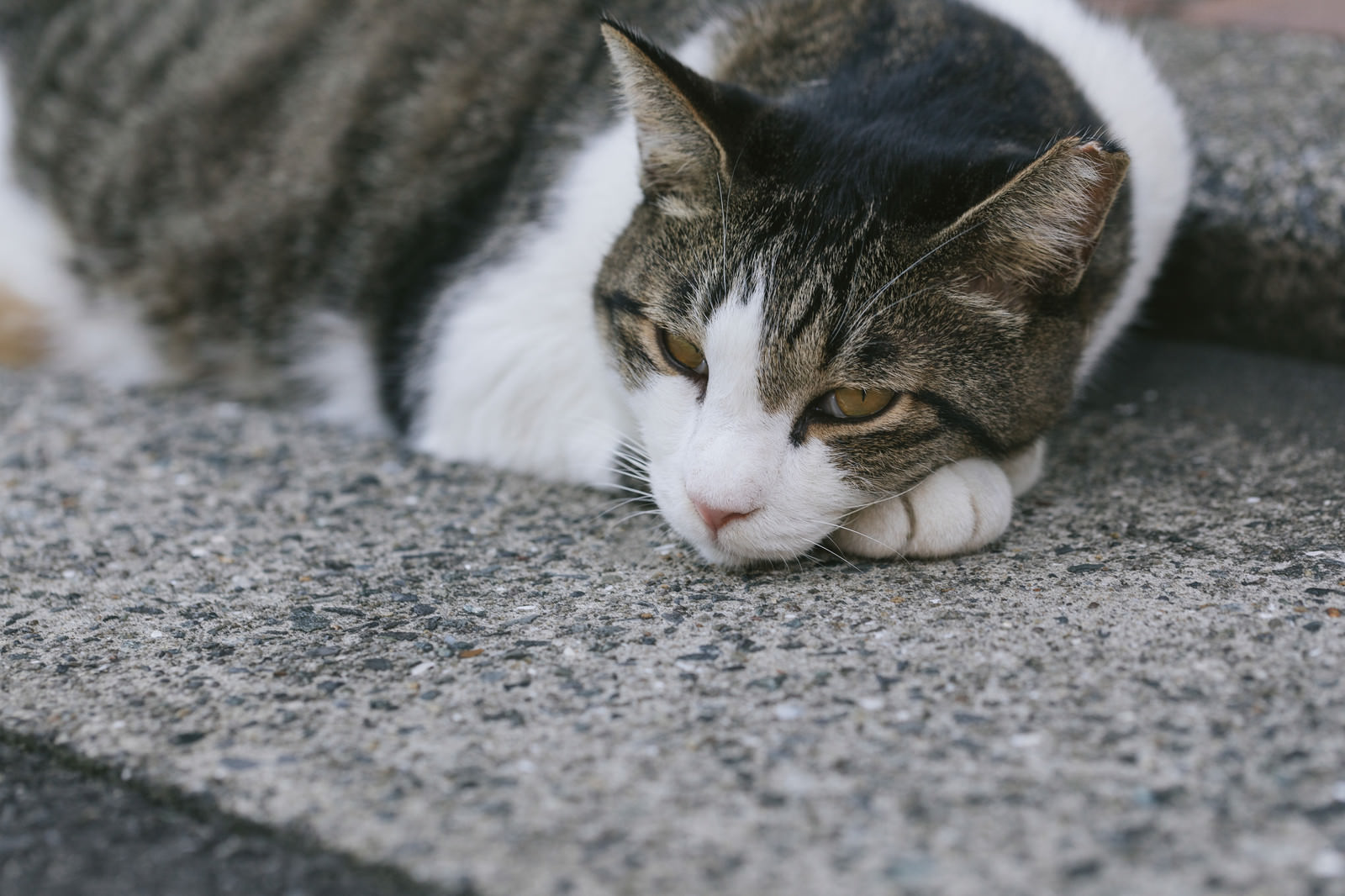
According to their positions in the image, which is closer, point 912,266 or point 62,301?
point 912,266

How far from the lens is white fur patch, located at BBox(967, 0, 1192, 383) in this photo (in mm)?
2135

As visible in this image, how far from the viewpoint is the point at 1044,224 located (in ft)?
5.19

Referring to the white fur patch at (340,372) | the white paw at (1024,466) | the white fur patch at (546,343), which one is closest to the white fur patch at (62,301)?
the white fur patch at (340,372)

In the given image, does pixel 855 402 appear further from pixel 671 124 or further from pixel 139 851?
pixel 139 851

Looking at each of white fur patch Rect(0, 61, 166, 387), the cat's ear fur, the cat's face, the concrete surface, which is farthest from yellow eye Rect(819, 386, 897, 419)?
white fur patch Rect(0, 61, 166, 387)

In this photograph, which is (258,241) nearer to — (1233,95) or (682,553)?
(682,553)

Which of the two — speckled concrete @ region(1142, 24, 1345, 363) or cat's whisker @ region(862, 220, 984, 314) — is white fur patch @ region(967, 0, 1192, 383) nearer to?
speckled concrete @ region(1142, 24, 1345, 363)

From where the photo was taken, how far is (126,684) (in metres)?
1.41

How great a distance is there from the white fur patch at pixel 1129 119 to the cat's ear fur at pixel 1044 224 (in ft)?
1.34

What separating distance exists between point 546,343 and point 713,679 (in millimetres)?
996

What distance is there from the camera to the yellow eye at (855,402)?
161 centimetres

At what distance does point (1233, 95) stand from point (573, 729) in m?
2.32

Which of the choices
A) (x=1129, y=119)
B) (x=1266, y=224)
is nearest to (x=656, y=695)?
(x=1129, y=119)

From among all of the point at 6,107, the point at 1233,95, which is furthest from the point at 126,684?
the point at 1233,95
